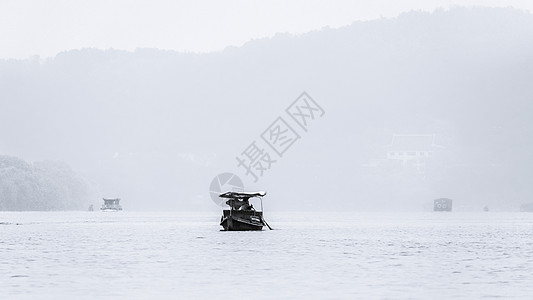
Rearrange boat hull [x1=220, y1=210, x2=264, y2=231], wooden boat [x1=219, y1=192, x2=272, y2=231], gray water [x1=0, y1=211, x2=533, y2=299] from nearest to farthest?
gray water [x1=0, y1=211, x2=533, y2=299] < wooden boat [x1=219, y1=192, x2=272, y2=231] < boat hull [x1=220, y1=210, x2=264, y2=231]

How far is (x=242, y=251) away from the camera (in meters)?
94.6

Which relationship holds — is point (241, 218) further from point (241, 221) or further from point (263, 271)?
point (263, 271)

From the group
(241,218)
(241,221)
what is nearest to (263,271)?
(241,218)

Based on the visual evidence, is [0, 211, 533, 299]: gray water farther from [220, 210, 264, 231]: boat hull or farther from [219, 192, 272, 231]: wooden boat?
[220, 210, 264, 231]: boat hull

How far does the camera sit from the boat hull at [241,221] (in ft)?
453

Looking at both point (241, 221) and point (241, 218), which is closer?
point (241, 218)

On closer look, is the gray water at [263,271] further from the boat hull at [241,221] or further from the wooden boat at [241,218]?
the boat hull at [241,221]

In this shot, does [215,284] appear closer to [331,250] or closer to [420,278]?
[420,278]

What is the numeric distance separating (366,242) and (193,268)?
47.2 m

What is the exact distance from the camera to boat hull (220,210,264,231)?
138 m

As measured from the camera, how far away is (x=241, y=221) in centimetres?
13800

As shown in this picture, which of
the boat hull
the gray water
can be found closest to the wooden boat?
the boat hull

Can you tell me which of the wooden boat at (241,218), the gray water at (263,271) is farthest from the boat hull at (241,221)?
the gray water at (263,271)

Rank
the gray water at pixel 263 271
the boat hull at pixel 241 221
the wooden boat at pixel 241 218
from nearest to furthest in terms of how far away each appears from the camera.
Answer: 1. the gray water at pixel 263 271
2. the wooden boat at pixel 241 218
3. the boat hull at pixel 241 221
